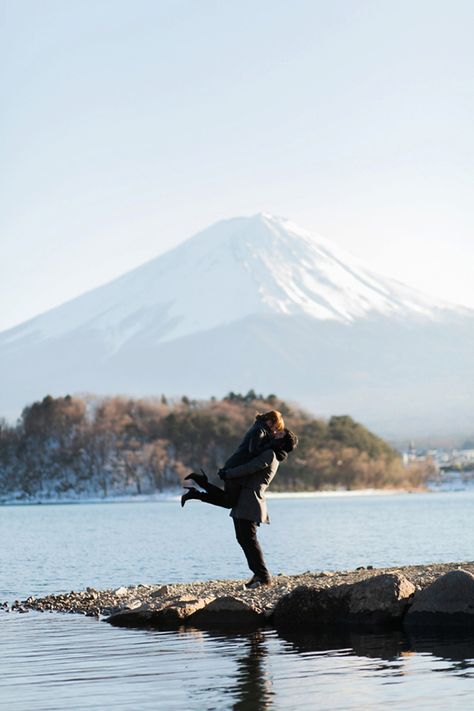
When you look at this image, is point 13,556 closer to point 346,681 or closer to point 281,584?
point 281,584

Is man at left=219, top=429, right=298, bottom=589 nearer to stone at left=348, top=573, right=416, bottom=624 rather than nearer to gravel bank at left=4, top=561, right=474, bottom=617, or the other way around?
gravel bank at left=4, top=561, right=474, bottom=617

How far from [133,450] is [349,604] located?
135 meters

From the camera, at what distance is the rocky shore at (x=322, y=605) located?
49.5ft

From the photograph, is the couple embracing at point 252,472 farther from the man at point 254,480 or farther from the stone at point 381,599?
the stone at point 381,599

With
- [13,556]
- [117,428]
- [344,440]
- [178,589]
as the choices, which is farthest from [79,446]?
[178,589]

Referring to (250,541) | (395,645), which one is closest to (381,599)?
(395,645)

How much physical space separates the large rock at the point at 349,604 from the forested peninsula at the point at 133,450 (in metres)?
133

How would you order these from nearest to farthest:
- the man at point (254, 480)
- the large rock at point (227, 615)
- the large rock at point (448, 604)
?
the large rock at point (448, 604)
the large rock at point (227, 615)
the man at point (254, 480)

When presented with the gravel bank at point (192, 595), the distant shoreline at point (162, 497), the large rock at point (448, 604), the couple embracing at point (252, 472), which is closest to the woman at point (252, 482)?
the couple embracing at point (252, 472)

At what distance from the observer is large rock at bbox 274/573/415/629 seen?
50.9ft

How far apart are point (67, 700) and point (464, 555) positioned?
23.3m

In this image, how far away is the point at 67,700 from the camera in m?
11.9

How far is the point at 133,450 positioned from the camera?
493 ft

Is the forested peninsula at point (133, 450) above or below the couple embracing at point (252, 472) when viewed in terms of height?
above
